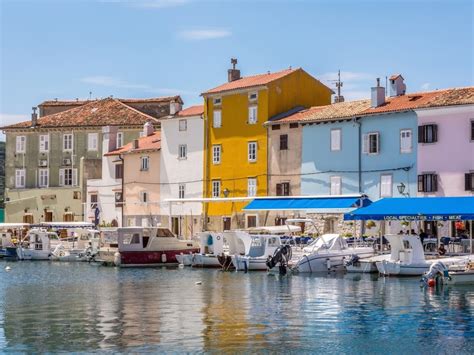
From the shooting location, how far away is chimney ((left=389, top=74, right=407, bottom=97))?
7344cm

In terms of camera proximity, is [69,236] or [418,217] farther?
[69,236]

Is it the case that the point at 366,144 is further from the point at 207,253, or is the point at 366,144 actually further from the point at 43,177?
the point at 43,177

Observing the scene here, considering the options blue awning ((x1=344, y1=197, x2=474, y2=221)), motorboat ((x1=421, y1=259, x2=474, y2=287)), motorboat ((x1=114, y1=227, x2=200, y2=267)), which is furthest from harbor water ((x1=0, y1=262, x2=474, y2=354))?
motorboat ((x1=114, y1=227, x2=200, y2=267))

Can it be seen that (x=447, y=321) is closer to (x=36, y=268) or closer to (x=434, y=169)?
(x=434, y=169)

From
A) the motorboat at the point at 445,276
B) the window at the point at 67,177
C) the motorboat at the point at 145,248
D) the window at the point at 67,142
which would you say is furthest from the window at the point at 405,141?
the window at the point at 67,142

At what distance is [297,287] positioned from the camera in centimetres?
4806

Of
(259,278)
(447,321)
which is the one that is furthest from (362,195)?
(447,321)

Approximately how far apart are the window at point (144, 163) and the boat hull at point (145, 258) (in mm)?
21195

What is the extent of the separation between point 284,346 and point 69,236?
63195mm

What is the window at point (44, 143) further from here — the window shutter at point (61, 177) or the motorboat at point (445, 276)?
the motorboat at point (445, 276)

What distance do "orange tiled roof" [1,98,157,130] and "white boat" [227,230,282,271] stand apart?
125 ft

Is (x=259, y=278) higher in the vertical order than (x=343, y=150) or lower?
lower

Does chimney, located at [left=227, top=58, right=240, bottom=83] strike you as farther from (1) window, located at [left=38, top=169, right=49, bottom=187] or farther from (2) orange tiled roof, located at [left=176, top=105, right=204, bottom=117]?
(1) window, located at [left=38, top=169, right=49, bottom=187]

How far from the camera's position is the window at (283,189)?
250ft
